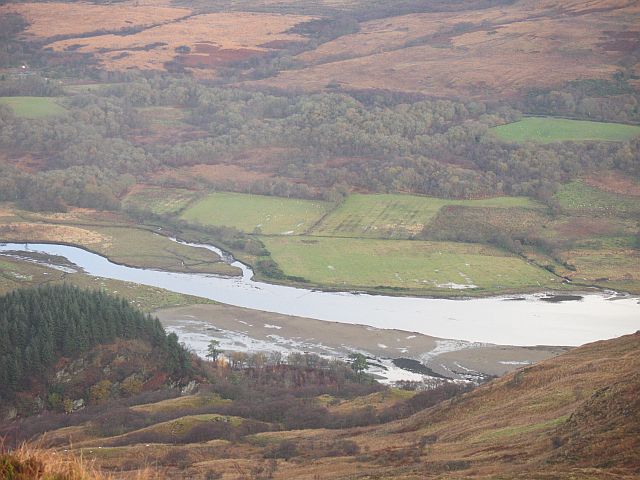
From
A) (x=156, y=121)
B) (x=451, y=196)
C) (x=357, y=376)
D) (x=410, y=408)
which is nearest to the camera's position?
(x=410, y=408)

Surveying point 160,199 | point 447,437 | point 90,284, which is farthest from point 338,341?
→ point 160,199

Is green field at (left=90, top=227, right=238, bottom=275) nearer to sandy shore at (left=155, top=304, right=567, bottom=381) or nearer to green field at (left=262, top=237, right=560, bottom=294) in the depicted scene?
green field at (left=262, top=237, right=560, bottom=294)

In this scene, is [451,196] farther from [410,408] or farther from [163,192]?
[410,408]

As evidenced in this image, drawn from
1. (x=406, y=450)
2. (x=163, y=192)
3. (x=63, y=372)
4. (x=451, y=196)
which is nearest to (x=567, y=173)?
(x=451, y=196)

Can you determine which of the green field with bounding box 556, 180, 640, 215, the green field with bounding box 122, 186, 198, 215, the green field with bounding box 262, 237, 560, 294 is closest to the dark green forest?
the green field with bounding box 262, 237, 560, 294

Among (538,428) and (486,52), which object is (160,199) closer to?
(486,52)

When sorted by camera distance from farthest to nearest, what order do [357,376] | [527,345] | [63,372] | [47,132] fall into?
[47,132] < [527,345] < [357,376] < [63,372]

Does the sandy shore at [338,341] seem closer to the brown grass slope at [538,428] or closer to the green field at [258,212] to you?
the brown grass slope at [538,428]
